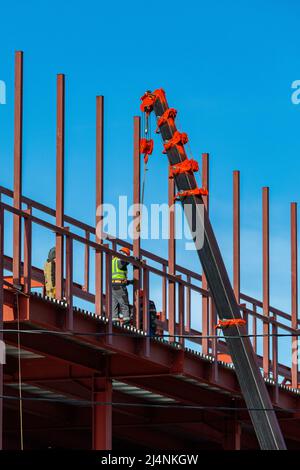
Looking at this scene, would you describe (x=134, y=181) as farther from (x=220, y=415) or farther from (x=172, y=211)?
(x=220, y=415)

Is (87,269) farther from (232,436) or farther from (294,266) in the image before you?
(294,266)

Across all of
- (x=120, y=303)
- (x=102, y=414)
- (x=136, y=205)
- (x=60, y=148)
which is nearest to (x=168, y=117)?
(x=136, y=205)

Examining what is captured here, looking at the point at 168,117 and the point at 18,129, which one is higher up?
the point at 168,117

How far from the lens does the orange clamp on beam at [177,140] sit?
119 ft

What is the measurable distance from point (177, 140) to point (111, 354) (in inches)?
212

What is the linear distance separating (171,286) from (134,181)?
9.22ft

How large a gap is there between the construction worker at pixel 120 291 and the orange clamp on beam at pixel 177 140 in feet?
10.3

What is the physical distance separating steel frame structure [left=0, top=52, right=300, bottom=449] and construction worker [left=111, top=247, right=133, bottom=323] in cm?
41

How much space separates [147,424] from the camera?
43594 millimetres

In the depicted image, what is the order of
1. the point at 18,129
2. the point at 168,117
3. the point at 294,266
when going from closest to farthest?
the point at 18,129
the point at 168,117
the point at 294,266

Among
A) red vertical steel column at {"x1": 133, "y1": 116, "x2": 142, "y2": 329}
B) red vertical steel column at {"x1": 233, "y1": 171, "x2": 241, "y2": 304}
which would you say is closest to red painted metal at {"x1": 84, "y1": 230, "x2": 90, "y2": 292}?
red vertical steel column at {"x1": 133, "y1": 116, "x2": 142, "y2": 329}

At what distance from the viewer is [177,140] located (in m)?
36.3

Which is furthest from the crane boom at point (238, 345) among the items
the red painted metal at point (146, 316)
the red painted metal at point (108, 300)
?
the red painted metal at point (108, 300)
